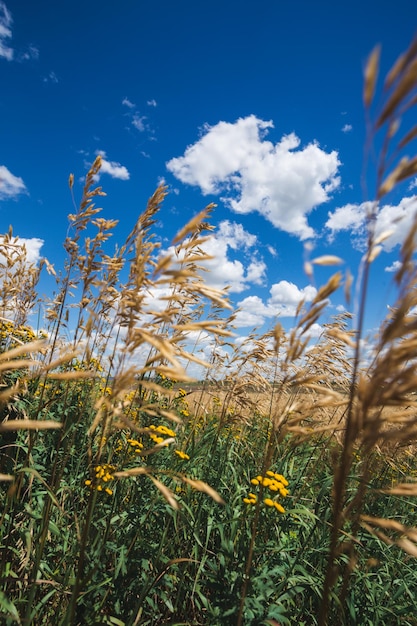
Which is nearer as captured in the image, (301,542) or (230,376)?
(301,542)

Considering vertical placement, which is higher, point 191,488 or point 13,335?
point 13,335

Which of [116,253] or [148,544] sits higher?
[116,253]

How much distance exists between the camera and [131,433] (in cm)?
324

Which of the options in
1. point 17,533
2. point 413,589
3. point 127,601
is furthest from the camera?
point 413,589

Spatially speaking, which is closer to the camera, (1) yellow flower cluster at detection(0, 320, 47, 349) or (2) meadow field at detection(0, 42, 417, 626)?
(2) meadow field at detection(0, 42, 417, 626)

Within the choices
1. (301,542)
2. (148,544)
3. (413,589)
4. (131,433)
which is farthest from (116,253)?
(413,589)

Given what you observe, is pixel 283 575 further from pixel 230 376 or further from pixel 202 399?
A: pixel 202 399

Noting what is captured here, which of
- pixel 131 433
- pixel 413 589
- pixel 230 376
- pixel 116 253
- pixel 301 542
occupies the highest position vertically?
pixel 116 253

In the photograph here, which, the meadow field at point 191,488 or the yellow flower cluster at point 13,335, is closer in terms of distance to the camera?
the meadow field at point 191,488

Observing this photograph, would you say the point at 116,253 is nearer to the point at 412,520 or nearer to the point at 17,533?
the point at 17,533

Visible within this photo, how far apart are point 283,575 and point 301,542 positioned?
835 mm

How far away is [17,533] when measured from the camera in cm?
259

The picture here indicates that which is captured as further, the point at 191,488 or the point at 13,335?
the point at 13,335

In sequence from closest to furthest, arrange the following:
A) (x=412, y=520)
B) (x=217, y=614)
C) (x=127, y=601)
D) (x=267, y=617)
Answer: (x=267, y=617), (x=217, y=614), (x=127, y=601), (x=412, y=520)
